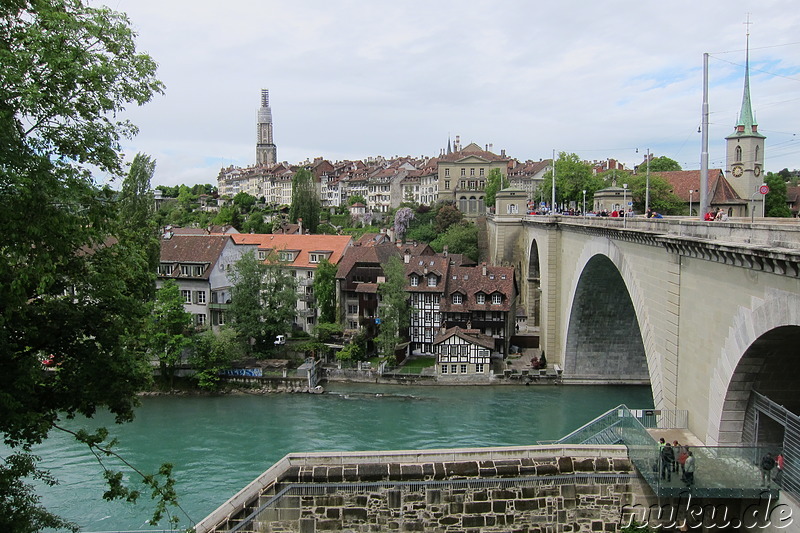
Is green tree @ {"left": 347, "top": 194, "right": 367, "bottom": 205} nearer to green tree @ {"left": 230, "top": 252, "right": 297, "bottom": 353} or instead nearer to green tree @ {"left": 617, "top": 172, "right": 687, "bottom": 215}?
green tree @ {"left": 617, "top": 172, "right": 687, "bottom": 215}

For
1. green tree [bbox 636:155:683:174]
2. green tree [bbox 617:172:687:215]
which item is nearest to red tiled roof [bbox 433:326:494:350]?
green tree [bbox 617:172:687:215]

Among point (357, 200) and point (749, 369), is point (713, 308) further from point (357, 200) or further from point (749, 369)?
point (357, 200)

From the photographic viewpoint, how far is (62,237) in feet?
23.4

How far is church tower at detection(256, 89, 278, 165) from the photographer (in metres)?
137

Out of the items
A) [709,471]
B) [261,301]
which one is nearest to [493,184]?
[261,301]

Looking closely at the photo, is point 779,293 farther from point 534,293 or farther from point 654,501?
point 534,293

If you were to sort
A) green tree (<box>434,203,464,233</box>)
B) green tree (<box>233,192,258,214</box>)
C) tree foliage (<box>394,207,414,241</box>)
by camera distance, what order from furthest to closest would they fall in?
green tree (<box>233,192,258,214</box>) → tree foliage (<box>394,207,414,241</box>) → green tree (<box>434,203,464,233</box>)

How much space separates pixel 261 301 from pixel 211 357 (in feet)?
17.8

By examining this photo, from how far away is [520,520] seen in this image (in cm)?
997

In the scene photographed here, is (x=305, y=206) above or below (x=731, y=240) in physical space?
above

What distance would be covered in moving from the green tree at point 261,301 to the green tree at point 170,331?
2.74m

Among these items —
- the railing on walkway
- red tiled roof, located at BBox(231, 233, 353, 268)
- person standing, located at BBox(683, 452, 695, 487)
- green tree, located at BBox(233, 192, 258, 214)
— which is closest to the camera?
the railing on walkway

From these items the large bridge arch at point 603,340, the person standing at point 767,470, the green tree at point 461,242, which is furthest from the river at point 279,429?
the green tree at point 461,242

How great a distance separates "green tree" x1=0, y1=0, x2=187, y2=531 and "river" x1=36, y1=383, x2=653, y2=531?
9.30 m
